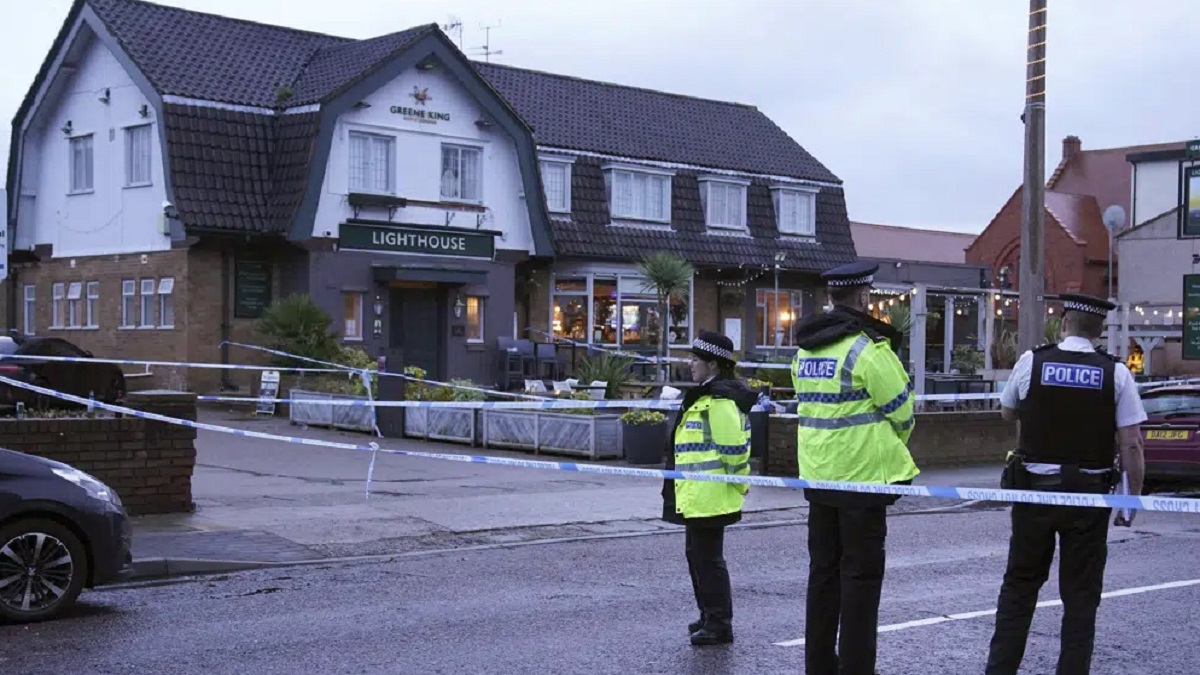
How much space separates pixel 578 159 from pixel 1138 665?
27872mm

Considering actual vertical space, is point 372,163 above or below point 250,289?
above

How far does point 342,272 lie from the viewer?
1185 inches

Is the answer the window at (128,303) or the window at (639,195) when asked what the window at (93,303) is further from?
the window at (639,195)

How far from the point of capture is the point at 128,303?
103 ft

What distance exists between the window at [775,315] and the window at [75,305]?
17.1m

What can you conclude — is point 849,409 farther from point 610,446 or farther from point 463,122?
point 463,122

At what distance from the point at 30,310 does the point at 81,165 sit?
16.7ft

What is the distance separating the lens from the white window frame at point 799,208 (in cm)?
3862

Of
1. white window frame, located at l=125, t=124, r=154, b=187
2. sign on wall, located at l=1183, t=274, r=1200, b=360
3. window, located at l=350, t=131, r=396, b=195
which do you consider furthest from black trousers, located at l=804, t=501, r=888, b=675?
white window frame, located at l=125, t=124, r=154, b=187

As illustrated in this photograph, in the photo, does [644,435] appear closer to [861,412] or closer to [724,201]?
[861,412]

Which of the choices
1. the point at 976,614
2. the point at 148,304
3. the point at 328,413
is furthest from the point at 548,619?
the point at 148,304

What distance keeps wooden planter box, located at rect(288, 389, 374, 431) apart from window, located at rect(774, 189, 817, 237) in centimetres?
1730

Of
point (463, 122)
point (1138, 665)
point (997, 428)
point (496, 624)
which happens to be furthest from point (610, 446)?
point (463, 122)

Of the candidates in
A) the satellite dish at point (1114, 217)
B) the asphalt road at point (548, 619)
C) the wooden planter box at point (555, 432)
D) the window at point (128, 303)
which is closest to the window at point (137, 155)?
the window at point (128, 303)
